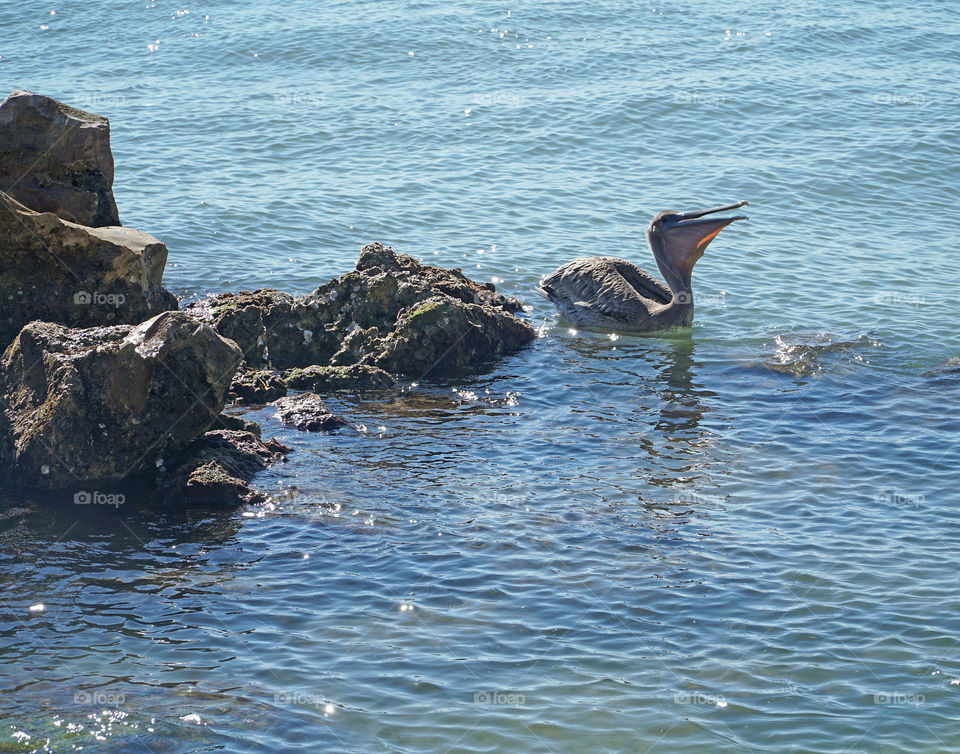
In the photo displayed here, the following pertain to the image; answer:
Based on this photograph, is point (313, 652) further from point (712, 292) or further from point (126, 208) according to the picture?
point (126, 208)

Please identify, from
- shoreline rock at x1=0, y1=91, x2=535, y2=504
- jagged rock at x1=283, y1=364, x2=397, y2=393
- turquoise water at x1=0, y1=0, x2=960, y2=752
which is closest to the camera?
turquoise water at x1=0, y1=0, x2=960, y2=752

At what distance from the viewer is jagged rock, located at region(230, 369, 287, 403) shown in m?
13.3

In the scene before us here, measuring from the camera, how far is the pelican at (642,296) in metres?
16.4

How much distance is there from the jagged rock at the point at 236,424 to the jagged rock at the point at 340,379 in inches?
69.5

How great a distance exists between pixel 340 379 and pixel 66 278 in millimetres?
3468

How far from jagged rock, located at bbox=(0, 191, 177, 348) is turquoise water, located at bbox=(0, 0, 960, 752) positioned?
2335mm

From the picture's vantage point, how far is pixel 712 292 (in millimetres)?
18328

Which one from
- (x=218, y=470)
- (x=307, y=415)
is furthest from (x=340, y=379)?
(x=218, y=470)

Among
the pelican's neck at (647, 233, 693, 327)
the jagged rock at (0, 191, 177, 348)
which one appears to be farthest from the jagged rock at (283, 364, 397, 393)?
the pelican's neck at (647, 233, 693, 327)

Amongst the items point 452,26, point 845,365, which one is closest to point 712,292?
point 845,365

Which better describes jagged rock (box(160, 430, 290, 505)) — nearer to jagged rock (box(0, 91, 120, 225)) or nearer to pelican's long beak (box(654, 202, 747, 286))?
jagged rock (box(0, 91, 120, 225))

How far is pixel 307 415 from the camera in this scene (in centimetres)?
1274

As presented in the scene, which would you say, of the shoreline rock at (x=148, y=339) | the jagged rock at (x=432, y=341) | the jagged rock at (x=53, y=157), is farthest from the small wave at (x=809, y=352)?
the jagged rock at (x=53, y=157)

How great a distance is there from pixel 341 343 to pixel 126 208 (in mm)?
8993
